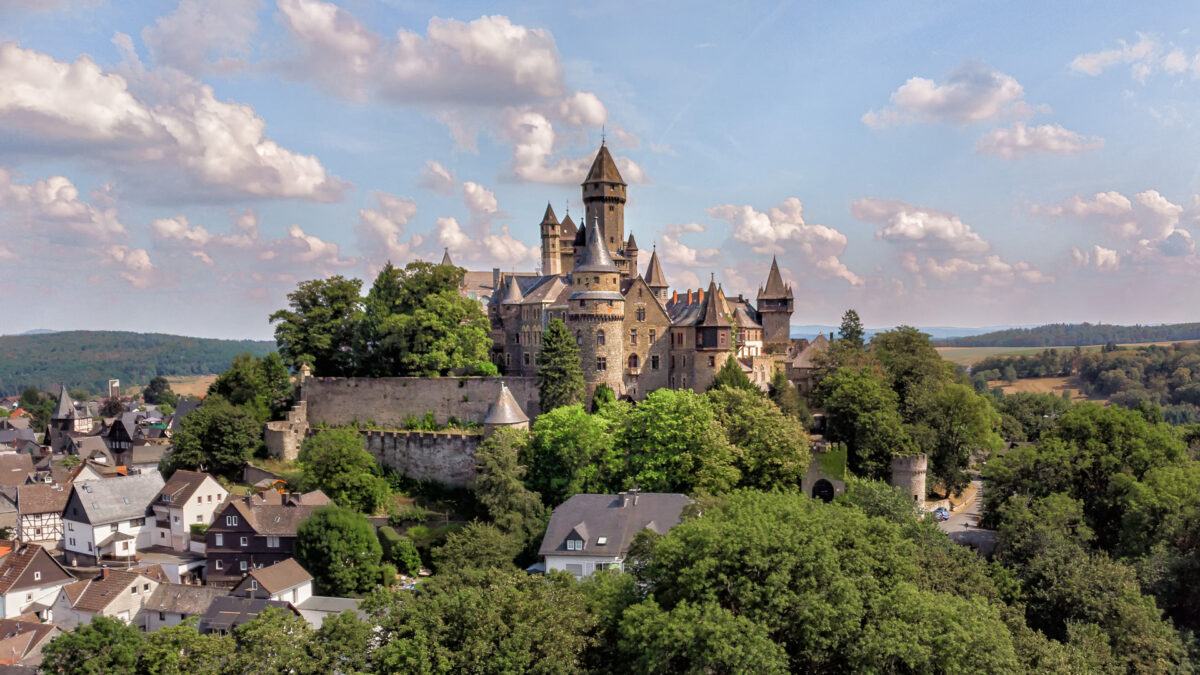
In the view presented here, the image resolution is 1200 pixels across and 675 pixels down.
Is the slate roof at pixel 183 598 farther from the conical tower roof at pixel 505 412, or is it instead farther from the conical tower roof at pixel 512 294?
the conical tower roof at pixel 512 294

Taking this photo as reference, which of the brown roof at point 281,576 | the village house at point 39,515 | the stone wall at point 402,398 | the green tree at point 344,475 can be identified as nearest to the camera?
the brown roof at point 281,576

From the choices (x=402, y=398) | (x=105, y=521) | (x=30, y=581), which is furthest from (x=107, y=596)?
(x=402, y=398)

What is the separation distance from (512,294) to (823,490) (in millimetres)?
26829

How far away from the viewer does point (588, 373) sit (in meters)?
50.9

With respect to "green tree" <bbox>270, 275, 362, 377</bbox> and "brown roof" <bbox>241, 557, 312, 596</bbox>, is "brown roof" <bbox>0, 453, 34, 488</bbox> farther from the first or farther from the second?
"brown roof" <bbox>241, 557, 312, 596</bbox>

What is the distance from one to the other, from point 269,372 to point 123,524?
42.3ft

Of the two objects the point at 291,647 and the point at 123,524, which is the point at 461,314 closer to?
the point at 123,524

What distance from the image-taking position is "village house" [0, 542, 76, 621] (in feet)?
141

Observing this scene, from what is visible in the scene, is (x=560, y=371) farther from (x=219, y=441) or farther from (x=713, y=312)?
(x=219, y=441)

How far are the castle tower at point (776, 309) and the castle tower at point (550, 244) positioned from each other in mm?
19764

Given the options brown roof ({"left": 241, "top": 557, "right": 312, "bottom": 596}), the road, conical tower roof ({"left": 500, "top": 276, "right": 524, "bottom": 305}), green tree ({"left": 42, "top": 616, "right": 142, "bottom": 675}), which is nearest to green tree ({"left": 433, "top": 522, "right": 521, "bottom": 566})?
brown roof ({"left": 241, "top": 557, "right": 312, "bottom": 596})

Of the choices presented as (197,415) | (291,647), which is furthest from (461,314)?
(291,647)

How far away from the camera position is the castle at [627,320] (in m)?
51.5

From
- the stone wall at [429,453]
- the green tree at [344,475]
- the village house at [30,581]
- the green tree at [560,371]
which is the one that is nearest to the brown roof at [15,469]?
the village house at [30,581]
